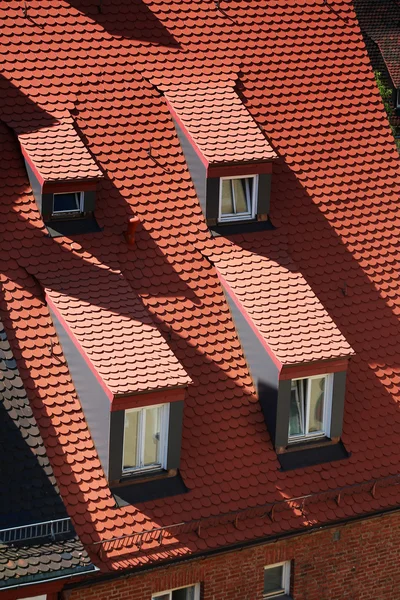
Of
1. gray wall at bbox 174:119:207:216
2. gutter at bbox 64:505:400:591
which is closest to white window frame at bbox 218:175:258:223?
gray wall at bbox 174:119:207:216

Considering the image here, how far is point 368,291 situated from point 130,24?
7144mm

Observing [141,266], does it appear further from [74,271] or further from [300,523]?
[300,523]

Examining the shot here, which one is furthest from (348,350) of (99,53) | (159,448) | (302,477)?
(99,53)

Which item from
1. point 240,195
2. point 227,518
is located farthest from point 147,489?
point 240,195

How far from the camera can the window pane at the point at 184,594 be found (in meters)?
24.8

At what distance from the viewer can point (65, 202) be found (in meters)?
25.7

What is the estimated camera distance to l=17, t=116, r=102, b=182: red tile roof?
25.1 m

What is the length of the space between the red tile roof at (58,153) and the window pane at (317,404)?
5525 mm

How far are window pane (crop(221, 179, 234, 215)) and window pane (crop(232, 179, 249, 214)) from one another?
0.13 meters

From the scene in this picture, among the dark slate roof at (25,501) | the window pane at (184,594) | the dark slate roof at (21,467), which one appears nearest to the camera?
the dark slate roof at (25,501)

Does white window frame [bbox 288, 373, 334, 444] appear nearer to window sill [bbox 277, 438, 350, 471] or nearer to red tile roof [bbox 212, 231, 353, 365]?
window sill [bbox 277, 438, 350, 471]

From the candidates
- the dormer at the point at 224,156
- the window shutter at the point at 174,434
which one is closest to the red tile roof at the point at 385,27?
the dormer at the point at 224,156

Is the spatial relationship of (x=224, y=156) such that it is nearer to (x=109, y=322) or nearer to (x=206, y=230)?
(x=206, y=230)

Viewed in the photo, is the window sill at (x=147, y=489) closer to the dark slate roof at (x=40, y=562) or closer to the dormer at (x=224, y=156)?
the dark slate roof at (x=40, y=562)
